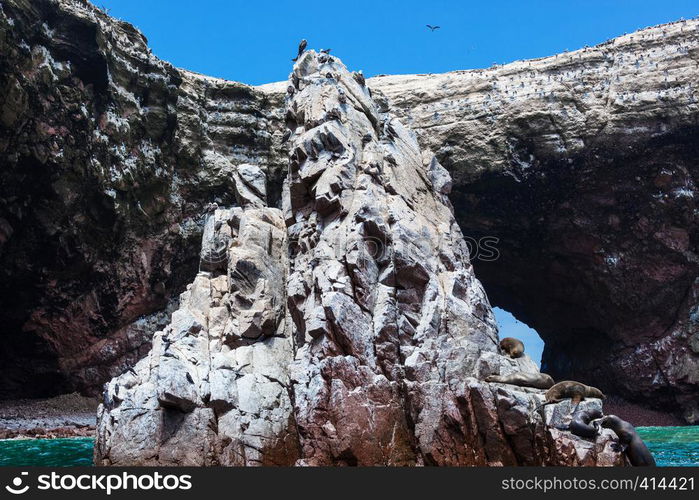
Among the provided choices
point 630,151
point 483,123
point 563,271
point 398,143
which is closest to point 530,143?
point 483,123

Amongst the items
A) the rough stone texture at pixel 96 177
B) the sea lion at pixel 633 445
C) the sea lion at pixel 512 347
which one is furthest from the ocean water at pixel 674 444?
the rough stone texture at pixel 96 177

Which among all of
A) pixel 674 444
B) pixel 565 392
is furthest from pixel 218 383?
pixel 674 444

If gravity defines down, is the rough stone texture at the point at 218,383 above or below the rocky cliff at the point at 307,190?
below

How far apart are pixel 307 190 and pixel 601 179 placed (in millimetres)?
22497

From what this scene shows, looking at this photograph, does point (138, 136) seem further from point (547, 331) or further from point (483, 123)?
point (547, 331)

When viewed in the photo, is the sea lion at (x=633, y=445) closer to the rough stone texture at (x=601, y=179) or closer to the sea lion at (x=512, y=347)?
the sea lion at (x=512, y=347)

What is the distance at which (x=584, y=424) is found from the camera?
1636 cm

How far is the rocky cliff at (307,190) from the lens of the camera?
26.1 metres

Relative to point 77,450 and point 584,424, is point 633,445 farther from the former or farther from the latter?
point 77,450

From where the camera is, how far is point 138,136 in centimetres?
3956

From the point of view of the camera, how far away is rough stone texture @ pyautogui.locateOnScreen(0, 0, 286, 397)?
34.6 metres

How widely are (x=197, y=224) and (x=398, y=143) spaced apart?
61.5ft

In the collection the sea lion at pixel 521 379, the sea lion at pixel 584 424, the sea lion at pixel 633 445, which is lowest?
the sea lion at pixel 633 445

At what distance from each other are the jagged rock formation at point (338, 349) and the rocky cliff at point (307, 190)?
182 millimetres
